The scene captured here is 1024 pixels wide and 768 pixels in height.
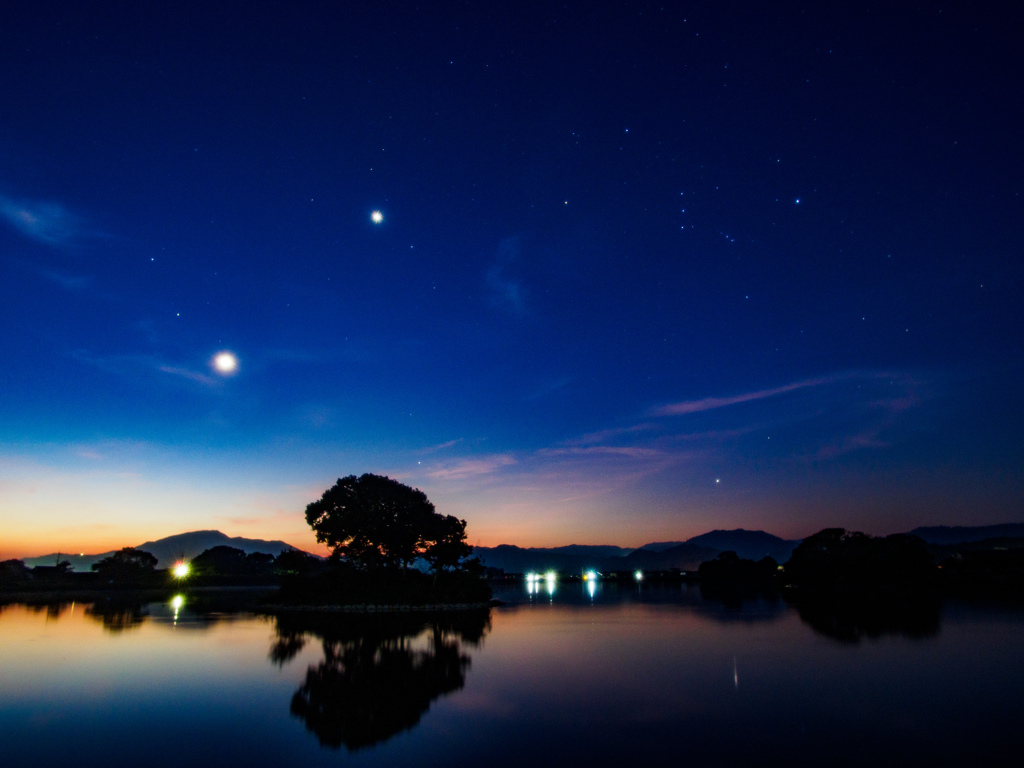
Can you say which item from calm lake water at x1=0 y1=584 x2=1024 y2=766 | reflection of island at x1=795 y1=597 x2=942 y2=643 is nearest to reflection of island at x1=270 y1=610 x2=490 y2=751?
calm lake water at x1=0 y1=584 x2=1024 y2=766

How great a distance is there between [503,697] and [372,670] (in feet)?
21.3

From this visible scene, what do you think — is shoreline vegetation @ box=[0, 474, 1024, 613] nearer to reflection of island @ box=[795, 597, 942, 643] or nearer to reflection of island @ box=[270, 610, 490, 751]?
reflection of island @ box=[795, 597, 942, 643]

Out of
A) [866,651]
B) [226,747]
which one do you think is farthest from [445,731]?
[866,651]

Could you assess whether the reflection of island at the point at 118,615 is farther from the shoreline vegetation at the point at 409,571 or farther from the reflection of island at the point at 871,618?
the reflection of island at the point at 871,618

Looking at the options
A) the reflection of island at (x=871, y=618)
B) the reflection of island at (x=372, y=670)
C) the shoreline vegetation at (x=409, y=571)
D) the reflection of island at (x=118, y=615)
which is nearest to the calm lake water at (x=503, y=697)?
the reflection of island at (x=372, y=670)

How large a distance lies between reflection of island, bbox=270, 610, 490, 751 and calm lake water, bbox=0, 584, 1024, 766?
4.9 inches

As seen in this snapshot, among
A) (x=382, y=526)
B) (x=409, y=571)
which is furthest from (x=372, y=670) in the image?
(x=409, y=571)

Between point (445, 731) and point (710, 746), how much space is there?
6933 mm

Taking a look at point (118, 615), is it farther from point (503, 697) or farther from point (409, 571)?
point (503, 697)

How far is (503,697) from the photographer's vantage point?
19.3 meters

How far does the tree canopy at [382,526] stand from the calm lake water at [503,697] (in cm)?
1797

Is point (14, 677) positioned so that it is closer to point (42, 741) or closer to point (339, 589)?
point (42, 741)

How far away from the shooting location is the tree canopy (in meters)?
55.2

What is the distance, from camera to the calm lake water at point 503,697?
1384cm
